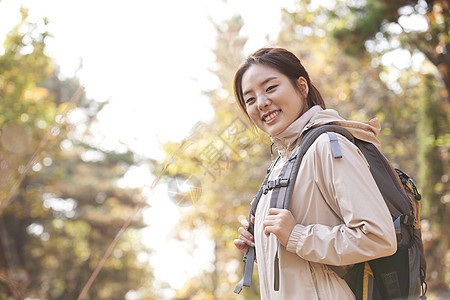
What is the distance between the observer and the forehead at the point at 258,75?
138cm

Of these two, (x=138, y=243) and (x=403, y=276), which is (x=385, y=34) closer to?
(x=403, y=276)

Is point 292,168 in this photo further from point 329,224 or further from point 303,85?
point 303,85

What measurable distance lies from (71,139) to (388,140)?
10858mm

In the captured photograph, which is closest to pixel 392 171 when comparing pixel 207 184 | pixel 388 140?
pixel 207 184

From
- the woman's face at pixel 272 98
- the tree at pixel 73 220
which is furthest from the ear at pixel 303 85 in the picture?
the tree at pixel 73 220

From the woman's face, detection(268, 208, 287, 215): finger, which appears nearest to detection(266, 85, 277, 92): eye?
the woman's face

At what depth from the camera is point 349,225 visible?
3.52 feet

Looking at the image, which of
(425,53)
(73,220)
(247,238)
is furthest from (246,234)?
(73,220)

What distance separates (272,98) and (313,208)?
0.37 m

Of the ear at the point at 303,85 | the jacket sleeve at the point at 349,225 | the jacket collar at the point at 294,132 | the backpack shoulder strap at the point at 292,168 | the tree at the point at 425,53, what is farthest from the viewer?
the tree at the point at 425,53

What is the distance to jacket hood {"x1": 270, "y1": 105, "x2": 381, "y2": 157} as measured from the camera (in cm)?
123

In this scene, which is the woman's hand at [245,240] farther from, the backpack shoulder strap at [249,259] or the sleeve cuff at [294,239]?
the sleeve cuff at [294,239]

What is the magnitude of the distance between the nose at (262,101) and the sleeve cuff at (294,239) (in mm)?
415

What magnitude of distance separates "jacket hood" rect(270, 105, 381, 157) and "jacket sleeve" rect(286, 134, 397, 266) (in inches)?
3.8
